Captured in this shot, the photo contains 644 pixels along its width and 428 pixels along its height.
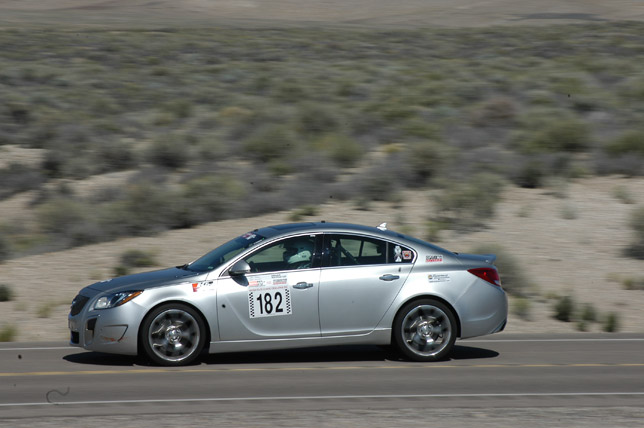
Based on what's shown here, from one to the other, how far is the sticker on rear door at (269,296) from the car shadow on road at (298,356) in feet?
2.64

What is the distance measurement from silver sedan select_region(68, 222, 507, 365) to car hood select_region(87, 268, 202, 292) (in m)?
0.01

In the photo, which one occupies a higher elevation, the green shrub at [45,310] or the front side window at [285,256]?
the front side window at [285,256]

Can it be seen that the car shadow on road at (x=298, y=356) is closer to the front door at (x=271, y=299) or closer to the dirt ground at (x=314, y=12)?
the front door at (x=271, y=299)

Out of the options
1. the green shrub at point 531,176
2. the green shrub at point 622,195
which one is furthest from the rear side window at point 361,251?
the green shrub at point 531,176

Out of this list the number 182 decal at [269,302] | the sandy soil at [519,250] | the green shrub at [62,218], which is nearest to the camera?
the number 182 decal at [269,302]

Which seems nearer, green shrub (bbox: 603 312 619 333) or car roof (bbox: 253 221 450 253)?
car roof (bbox: 253 221 450 253)

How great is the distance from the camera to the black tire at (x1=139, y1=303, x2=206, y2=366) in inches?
388

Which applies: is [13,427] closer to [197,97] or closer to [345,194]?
[345,194]

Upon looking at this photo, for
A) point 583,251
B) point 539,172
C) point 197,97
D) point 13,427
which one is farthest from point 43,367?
point 197,97

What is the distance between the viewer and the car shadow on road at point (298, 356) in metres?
10.5

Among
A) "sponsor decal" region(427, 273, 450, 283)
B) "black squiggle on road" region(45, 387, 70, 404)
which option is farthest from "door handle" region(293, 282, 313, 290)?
"black squiggle on road" region(45, 387, 70, 404)

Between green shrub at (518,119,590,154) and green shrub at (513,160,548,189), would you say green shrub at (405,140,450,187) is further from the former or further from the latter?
green shrub at (518,119,590,154)

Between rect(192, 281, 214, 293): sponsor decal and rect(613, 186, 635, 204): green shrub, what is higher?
rect(192, 281, 214, 293): sponsor decal

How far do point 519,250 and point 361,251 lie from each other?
31.8 feet
